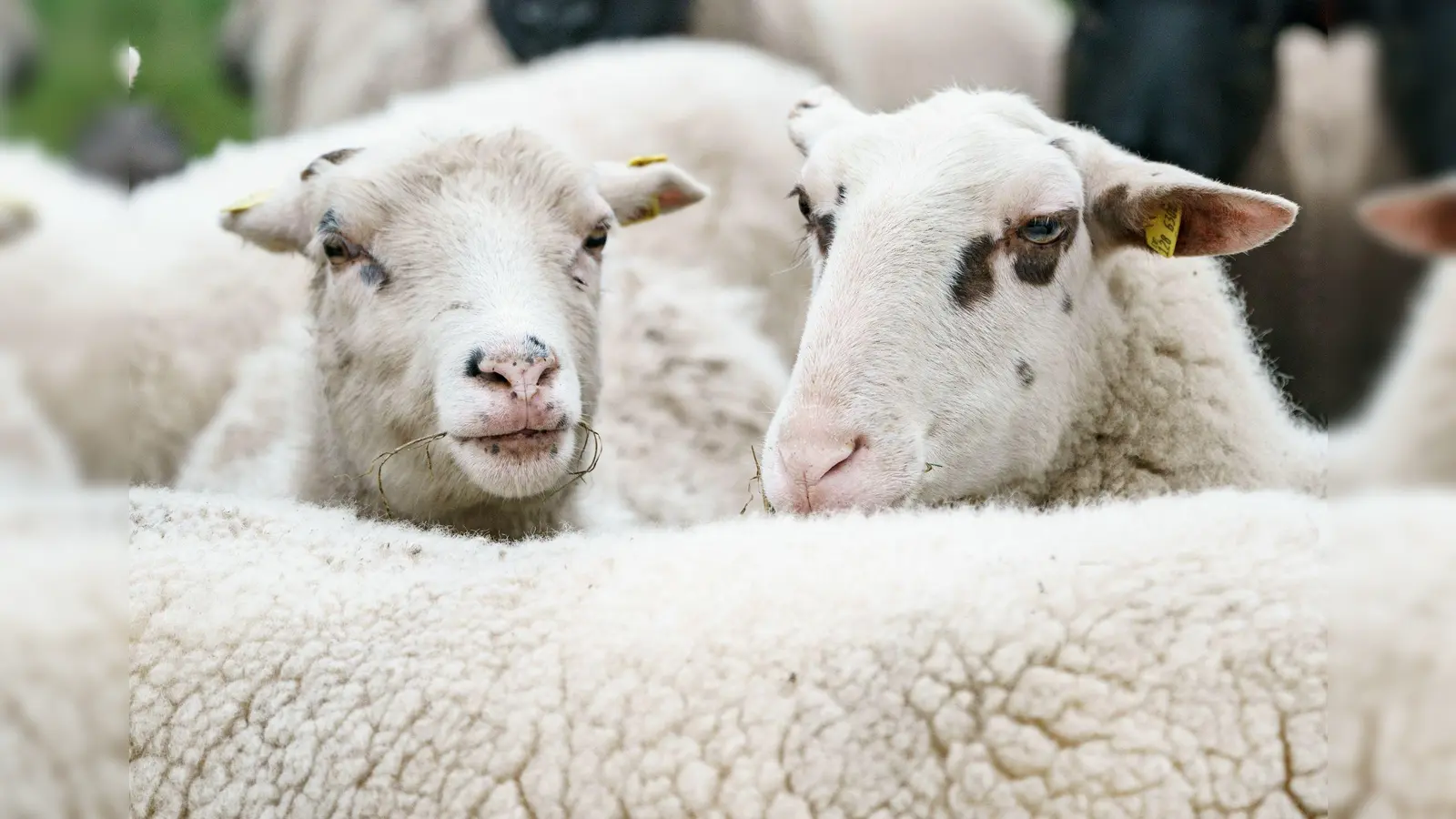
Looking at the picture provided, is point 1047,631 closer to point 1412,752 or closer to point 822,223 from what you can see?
point 1412,752

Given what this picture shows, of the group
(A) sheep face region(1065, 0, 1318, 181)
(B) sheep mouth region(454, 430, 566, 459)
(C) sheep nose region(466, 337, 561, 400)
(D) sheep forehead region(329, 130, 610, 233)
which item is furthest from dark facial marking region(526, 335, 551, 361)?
(A) sheep face region(1065, 0, 1318, 181)

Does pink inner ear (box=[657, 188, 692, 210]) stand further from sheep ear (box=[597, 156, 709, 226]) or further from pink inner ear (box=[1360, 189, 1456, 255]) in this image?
pink inner ear (box=[1360, 189, 1456, 255])

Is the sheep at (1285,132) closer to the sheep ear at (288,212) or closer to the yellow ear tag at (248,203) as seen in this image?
the sheep ear at (288,212)

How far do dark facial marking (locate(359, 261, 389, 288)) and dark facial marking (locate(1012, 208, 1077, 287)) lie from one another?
0.90 m

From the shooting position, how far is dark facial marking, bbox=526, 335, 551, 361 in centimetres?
187

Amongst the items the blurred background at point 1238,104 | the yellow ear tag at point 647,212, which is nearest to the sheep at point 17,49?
the blurred background at point 1238,104

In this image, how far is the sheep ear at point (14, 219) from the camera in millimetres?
1659

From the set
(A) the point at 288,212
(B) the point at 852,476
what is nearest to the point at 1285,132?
(B) the point at 852,476

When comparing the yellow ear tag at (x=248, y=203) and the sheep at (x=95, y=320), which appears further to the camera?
the yellow ear tag at (x=248, y=203)

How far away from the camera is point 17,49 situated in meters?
1.67

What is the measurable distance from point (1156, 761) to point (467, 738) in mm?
753

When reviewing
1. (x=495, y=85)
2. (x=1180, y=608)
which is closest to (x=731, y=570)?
(x=1180, y=608)

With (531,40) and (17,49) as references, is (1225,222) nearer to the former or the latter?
(17,49)

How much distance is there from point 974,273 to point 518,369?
2.01 ft
